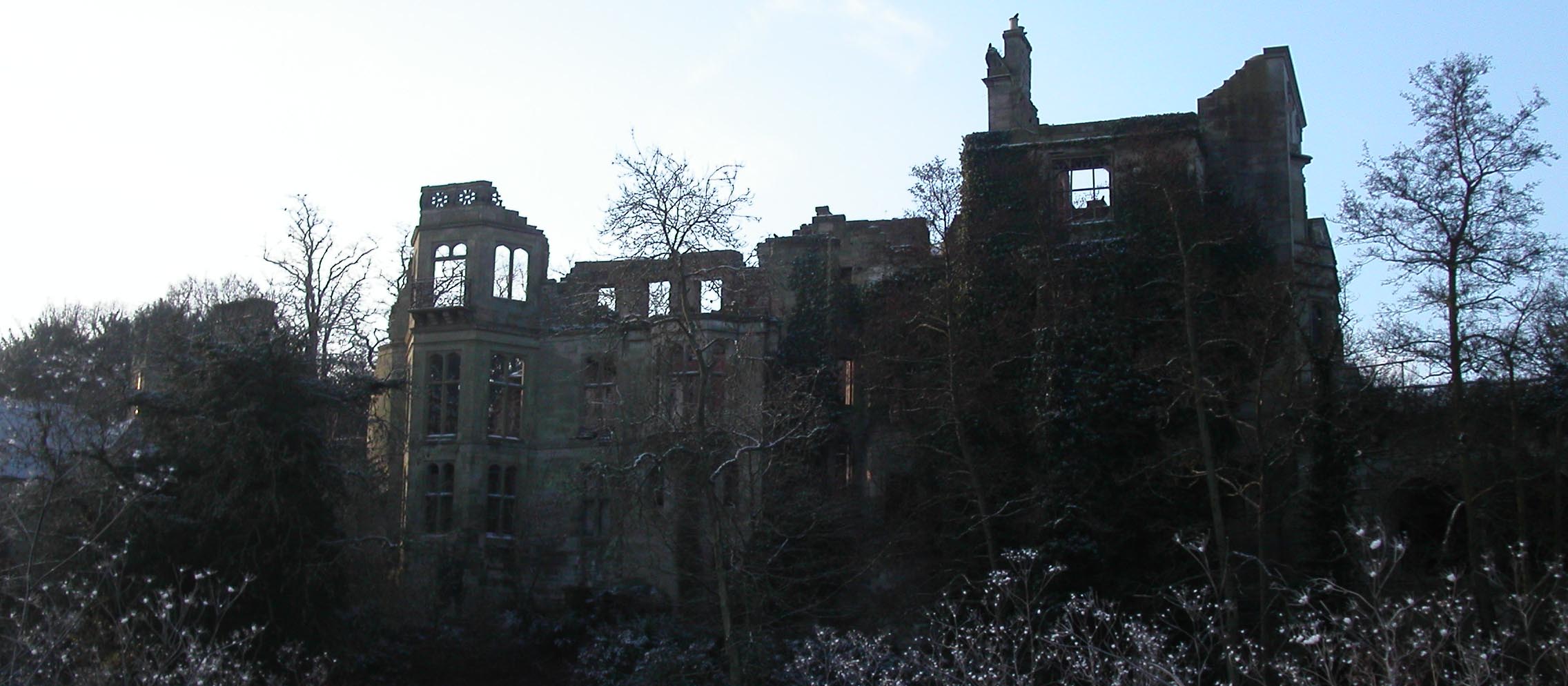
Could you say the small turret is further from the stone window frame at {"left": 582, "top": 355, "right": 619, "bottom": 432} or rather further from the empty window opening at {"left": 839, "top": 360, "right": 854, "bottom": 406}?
the stone window frame at {"left": 582, "top": 355, "right": 619, "bottom": 432}

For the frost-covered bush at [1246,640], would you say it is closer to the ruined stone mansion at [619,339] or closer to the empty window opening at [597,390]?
the ruined stone mansion at [619,339]

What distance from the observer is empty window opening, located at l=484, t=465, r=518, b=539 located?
37438 mm

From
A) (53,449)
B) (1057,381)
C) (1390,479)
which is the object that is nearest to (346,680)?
(53,449)

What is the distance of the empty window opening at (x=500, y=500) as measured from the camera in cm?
3744

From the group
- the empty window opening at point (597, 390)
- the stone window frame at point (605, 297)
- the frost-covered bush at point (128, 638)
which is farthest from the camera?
the empty window opening at point (597, 390)

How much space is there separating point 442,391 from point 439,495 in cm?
250

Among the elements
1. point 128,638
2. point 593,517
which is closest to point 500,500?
point 593,517

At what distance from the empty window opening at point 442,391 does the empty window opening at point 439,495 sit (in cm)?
84

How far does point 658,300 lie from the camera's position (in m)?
30.7

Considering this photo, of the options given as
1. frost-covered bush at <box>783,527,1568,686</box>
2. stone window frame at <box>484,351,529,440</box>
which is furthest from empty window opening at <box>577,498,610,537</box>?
frost-covered bush at <box>783,527,1568,686</box>

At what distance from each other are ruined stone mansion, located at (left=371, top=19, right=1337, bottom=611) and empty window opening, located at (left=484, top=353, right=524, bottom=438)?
0.05m

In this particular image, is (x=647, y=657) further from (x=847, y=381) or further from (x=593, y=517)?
(x=847, y=381)

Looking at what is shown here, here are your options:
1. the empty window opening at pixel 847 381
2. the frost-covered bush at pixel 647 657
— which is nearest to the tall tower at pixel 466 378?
the frost-covered bush at pixel 647 657

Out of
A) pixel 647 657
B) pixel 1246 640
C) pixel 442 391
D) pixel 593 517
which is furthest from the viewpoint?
pixel 442 391
